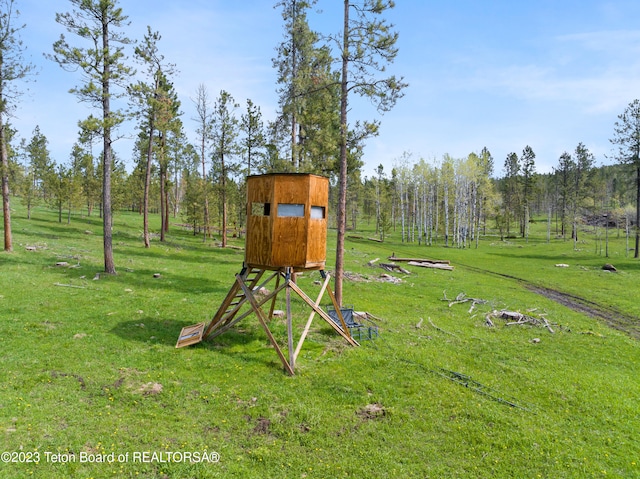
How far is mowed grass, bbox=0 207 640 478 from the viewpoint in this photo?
7.52 meters

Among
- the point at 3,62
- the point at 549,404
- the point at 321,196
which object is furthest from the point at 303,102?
the point at 3,62

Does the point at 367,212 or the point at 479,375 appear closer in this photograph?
the point at 479,375

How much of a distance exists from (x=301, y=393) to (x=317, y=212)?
5.96 meters

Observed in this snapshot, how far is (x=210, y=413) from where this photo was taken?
893 cm

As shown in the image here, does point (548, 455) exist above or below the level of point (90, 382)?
below

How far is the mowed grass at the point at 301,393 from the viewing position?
296 inches

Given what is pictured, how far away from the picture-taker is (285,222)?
12414 mm

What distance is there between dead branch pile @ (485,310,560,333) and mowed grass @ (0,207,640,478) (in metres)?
0.51

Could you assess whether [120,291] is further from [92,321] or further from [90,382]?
[90,382]

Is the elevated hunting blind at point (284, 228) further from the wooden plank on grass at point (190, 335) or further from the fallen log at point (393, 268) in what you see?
the fallen log at point (393, 268)

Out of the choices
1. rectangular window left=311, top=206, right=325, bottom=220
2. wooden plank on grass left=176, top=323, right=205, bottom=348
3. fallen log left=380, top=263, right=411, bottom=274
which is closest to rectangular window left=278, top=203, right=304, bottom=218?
rectangular window left=311, top=206, right=325, bottom=220

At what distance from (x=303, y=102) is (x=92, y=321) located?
46.9 ft

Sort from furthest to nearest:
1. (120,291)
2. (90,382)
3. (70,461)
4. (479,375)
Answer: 1. (120,291)
2. (479,375)
3. (90,382)
4. (70,461)

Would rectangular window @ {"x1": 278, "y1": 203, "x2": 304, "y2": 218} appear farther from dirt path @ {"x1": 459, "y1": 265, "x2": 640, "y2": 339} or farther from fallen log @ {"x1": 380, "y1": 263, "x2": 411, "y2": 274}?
fallen log @ {"x1": 380, "y1": 263, "x2": 411, "y2": 274}
